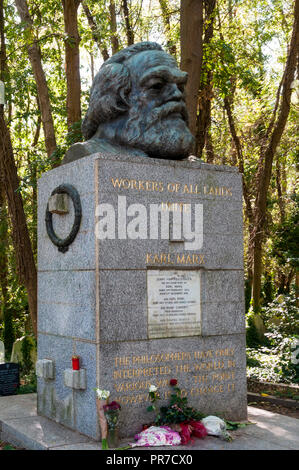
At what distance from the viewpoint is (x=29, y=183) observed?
1104 cm

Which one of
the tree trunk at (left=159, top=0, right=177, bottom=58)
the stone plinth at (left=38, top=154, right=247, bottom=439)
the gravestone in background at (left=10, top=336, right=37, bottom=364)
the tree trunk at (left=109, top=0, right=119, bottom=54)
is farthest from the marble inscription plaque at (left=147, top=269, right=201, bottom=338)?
the tree trunk at (left=109, top=0, right=119, bottom=54)

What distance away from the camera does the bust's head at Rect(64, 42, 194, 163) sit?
6.27 meters

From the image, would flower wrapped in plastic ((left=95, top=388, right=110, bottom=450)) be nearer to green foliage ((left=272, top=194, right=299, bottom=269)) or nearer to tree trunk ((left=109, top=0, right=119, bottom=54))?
green foliage ((left=272, top=194, right=299, bottom=269))

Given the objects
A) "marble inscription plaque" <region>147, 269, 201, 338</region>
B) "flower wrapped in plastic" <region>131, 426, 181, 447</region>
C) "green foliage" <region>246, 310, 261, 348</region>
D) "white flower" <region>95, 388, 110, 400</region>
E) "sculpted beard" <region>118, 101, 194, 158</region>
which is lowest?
"green foliage" <region>246, 310, 261, 348</region>

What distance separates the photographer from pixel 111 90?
6.41 meters

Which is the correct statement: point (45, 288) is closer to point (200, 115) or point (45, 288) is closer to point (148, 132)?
point (148, 132)

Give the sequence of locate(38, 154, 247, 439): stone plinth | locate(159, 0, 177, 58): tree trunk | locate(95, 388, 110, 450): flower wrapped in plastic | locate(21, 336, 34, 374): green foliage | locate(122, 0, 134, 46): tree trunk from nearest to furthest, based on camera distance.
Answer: locate(95, 388, 110, 450): flower wrapped in plastic < locate(38, 154, 247, 439): stone plinth < locate(21, 336, 34, 374): green foliage < locate(159, 0, 177, 58): tree trunk < locate(122, 0, 134, 46): tree trunk

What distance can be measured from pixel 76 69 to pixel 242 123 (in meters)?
7.43

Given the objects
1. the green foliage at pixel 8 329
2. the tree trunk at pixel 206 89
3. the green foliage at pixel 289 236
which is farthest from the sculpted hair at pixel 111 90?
the green foliage at pixel 8 329

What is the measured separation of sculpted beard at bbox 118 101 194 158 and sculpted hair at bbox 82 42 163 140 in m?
0.18

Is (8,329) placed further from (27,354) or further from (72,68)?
(72,68)

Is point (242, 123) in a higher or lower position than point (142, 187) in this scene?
higher

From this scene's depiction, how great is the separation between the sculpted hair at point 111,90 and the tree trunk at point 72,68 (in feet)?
17.5
